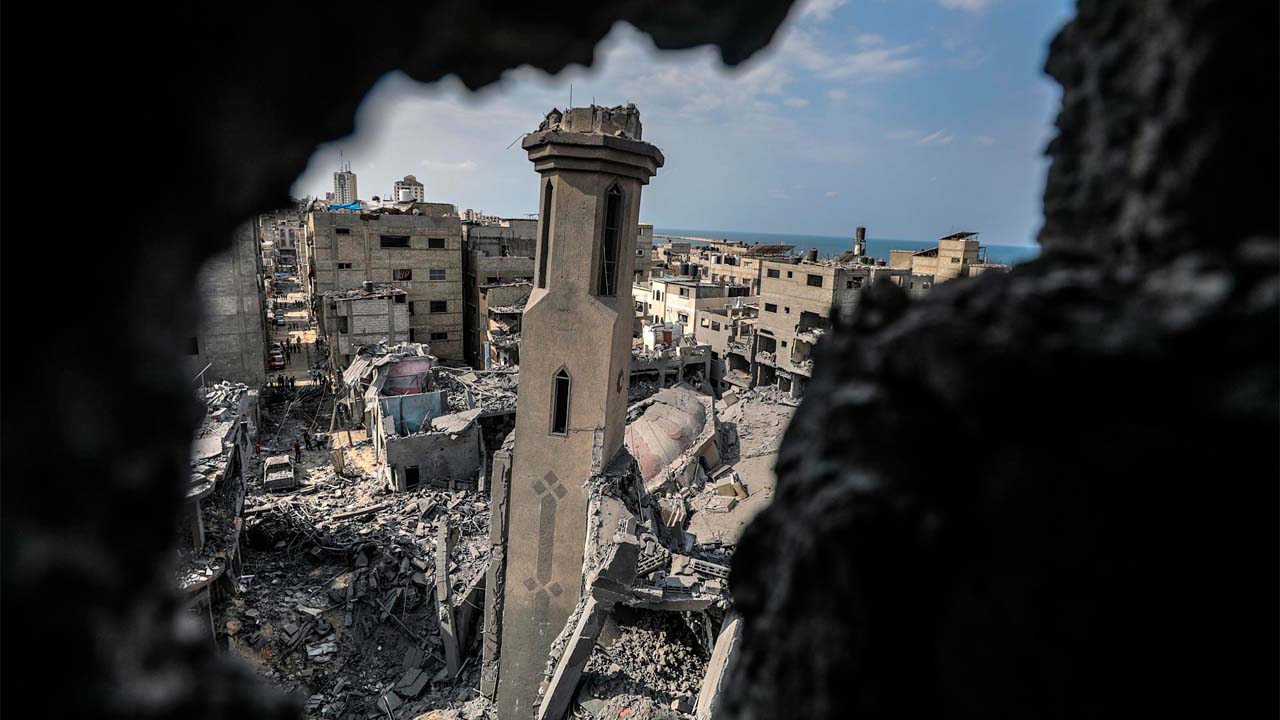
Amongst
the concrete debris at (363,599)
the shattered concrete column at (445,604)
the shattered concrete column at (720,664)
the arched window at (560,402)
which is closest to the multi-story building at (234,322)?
the concrete debris at (363,599)

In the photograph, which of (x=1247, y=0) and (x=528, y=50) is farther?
(x=528, y=50)

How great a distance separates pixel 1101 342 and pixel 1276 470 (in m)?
0.50

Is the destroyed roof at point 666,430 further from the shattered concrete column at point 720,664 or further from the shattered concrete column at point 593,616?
the shattered concrete column at point 720,664

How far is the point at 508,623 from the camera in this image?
1145 centimetres

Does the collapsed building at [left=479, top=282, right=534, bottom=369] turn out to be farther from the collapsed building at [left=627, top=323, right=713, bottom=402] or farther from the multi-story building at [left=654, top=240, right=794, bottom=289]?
the multi-story building at [left=654, top=240, right=794, bottom=289]

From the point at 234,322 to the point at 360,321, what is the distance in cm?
503

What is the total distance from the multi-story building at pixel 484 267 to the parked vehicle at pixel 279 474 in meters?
15.6

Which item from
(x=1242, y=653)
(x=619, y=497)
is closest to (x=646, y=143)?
(x=619, y=497)

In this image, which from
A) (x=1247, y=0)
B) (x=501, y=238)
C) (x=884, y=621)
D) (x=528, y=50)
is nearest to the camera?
(x=1247, y=0)

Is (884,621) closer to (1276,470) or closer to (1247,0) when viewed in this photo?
(1276,470)

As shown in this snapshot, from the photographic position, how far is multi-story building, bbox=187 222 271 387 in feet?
90.3

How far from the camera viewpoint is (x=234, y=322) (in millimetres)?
28266

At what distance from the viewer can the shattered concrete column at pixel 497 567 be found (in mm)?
11766

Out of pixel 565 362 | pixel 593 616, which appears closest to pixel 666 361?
pixel 565 362
